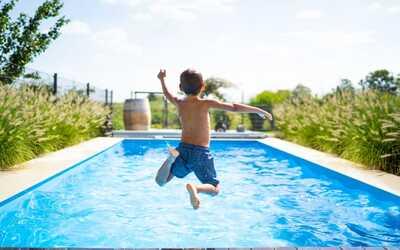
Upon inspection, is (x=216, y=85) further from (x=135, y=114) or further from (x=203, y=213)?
(x=203, y=213)

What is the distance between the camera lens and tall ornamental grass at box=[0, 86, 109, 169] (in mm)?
7648

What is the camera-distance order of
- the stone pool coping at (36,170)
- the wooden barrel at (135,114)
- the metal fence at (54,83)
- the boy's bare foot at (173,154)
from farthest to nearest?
the wooden barrel at (135,114)
the metal fence at (54,83)
the stone pool coping at (36,170)
the boy's bare foot at (173,154)

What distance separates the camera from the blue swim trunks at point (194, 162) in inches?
157

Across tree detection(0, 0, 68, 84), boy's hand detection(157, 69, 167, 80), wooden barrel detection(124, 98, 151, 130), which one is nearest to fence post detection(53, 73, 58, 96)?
A: tree detection(0, 0, 68, 84)

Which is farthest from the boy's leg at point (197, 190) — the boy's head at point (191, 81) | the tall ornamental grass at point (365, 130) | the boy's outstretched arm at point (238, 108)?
the tall ornamental grass at point (365, 130)

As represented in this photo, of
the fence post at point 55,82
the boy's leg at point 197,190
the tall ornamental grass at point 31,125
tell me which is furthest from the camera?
the fence post at point 55,82

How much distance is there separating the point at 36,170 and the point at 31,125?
1512 millimetres

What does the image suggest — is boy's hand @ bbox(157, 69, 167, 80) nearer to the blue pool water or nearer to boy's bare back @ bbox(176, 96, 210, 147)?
boy's bare back @ bbox(176, 96, 210, 147)

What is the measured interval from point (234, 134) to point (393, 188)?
1078cm

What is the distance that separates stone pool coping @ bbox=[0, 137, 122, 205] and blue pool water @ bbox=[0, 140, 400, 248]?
125mm

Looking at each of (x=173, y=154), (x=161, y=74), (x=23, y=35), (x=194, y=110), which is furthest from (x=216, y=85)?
(x=173, y=154)

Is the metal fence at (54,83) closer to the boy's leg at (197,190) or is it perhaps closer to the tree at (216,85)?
the boy's leg at (197,190)

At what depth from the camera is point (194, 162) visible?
400cm

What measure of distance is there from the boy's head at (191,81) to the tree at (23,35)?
12.0m
